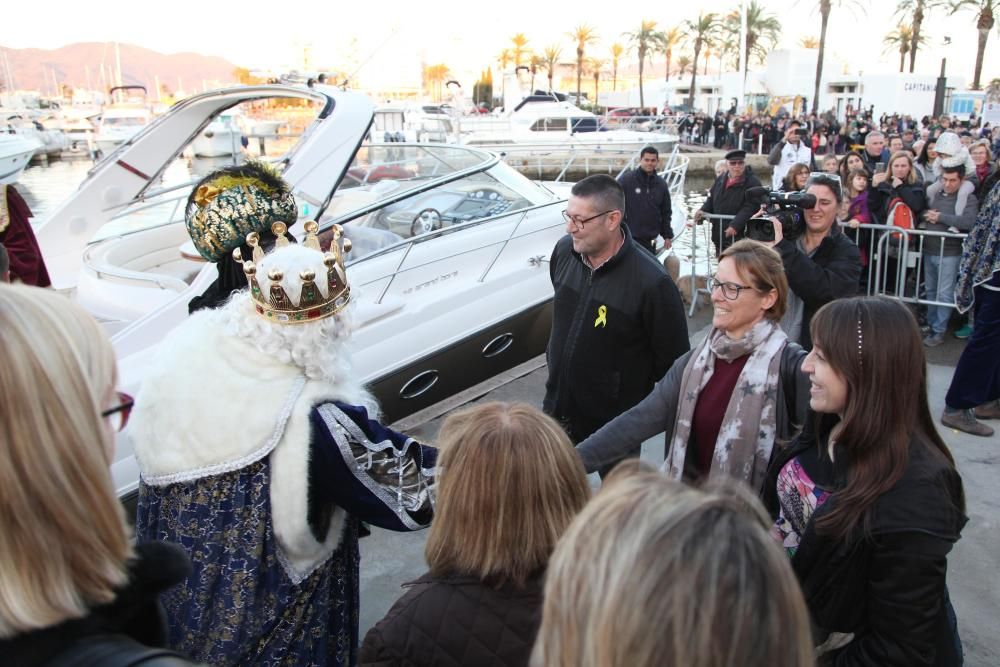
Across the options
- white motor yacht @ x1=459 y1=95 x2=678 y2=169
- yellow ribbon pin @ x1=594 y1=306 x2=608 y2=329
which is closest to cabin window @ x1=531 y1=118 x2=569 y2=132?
white motor yacht @ x1=459 y1=95 x2=678 y2=169

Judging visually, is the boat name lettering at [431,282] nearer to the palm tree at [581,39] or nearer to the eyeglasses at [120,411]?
the eyeglasses at [120,411]

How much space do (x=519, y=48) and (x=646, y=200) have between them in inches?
2742

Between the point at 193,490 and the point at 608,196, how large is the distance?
6.70ft

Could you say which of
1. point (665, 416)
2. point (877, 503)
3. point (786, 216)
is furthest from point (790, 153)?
point (877, 503)

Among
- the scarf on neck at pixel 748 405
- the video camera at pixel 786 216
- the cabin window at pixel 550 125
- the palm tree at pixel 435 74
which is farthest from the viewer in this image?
the palm tree at pixel 435 74

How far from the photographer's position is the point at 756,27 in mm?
57094

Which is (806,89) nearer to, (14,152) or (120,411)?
(14,152)

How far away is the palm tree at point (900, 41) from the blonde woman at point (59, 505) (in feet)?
200

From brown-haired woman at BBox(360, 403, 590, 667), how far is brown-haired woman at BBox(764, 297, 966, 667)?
67 cm

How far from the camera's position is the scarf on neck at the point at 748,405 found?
228 centimetres

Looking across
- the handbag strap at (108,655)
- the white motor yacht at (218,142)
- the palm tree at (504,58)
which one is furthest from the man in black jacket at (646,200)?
the palm tree at (504,58)

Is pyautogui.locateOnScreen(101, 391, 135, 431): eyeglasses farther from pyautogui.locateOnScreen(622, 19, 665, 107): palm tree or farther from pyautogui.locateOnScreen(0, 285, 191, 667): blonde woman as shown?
pyautogui.locateOnScreen(622, 19, 665, 107): palm tree

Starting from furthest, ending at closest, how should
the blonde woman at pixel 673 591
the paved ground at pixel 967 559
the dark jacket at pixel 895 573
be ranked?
1. the paved ground at pixel 967 559
2. the dark jacket at pixel 895 573
3. the blonde woman at pixel 673 591

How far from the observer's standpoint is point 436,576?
1.43 m
